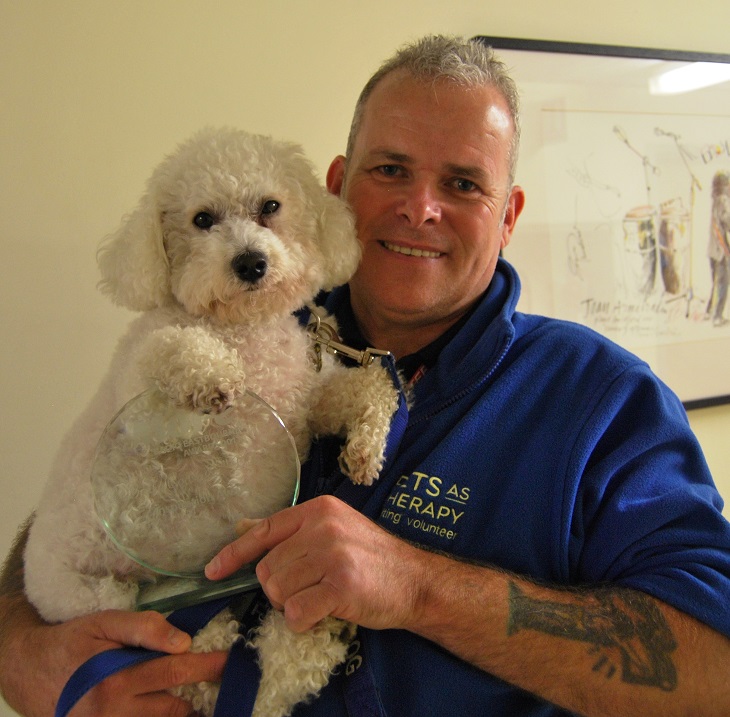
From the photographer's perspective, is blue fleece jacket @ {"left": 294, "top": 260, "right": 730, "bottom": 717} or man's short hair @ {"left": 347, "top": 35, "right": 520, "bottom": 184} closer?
blue fleece jacket @ {"left": 294, "top": 260, "right": 730, "bottom": 717}

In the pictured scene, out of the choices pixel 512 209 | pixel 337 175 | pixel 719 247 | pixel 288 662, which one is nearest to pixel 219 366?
pixel 288 662

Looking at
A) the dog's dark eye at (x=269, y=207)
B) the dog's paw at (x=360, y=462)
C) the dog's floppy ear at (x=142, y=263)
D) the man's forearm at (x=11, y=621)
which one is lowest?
the man's forearm at (x=11, y=621)

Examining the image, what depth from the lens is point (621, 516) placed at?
0.96 m

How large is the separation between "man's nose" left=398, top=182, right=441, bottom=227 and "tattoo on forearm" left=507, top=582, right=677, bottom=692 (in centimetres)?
66

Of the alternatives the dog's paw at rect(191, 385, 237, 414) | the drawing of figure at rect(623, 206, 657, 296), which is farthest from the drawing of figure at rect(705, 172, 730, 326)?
the dog's paw at rect(191, 385, 237, 414)

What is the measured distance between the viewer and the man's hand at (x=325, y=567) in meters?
0.81

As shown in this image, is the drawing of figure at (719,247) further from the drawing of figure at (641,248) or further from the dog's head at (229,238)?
the dog's head at (229,238)

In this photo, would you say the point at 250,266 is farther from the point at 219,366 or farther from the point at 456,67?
the point at 456,67

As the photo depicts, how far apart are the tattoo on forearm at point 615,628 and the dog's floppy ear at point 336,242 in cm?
55

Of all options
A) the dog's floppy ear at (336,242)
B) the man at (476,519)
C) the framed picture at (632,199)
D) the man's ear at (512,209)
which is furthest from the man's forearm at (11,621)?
the framed picture at (632,199)

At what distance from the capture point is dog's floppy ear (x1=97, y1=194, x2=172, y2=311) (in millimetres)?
969

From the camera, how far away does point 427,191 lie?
121 cm

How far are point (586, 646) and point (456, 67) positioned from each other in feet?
3.30

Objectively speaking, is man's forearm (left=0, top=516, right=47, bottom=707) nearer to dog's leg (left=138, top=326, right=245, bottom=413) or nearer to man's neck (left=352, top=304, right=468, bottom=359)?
dog's leg (left=138, top=326, right=245, bottom=413)
